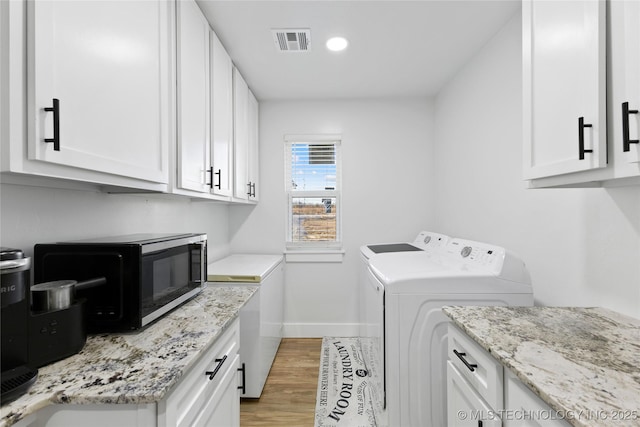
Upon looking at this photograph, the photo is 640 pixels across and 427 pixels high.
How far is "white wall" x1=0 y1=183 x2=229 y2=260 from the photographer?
102cm

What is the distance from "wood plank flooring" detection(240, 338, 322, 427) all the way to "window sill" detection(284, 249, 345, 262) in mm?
845

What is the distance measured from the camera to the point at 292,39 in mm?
2111

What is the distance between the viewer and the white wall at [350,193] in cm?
325

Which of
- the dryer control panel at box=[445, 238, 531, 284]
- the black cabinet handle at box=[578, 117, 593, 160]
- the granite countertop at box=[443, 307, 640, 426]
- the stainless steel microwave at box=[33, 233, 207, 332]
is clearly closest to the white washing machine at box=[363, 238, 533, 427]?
the dryer control panel at box=[445, 238, 531, 284]

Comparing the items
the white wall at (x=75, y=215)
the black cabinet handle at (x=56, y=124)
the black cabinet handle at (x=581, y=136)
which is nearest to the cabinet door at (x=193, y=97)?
the white wall at (x=75, y=215)

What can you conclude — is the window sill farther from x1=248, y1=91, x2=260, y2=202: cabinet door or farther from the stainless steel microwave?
the stainless steel microwave

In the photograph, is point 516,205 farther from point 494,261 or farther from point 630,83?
point 630,83

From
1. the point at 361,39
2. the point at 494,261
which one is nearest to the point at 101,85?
the point at 361,39

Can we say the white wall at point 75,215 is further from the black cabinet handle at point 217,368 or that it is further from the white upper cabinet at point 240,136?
the black cabinet handle at point 217,368

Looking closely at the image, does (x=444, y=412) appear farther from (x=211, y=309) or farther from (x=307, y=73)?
(x=307, y=73)

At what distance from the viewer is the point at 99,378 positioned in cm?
79

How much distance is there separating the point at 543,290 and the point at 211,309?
1729 mm

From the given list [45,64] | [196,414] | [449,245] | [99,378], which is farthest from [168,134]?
[449,245]

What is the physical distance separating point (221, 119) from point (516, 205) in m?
1.93
